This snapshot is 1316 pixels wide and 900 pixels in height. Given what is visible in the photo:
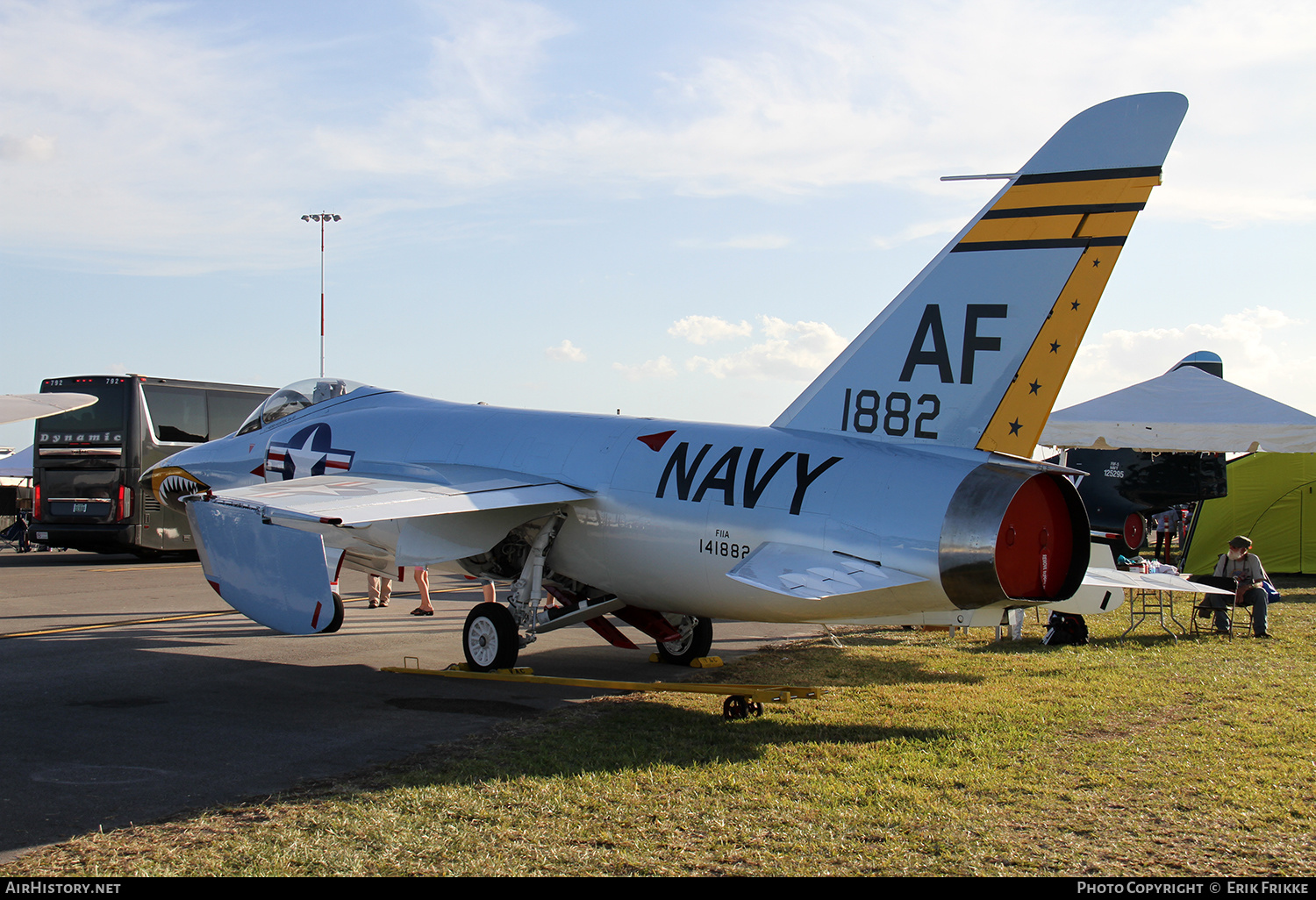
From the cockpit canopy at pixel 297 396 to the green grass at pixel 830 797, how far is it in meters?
5.94

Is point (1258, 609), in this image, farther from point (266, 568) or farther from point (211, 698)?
point (211, 698)

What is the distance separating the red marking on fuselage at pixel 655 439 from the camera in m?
9.11

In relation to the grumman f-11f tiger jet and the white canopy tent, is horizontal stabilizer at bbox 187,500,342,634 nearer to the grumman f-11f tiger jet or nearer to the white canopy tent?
the grumman f-11f tiger jet

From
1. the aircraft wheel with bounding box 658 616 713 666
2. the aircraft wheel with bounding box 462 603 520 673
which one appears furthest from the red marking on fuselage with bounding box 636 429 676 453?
the aircraft wheel with bounding box 658 616 713 666

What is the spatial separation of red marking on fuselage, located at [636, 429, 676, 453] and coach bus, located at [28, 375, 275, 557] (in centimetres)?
1668

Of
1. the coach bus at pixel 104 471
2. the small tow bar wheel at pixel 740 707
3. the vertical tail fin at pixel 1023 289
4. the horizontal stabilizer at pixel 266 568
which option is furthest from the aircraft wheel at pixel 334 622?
the coach bus at pixel 104 471

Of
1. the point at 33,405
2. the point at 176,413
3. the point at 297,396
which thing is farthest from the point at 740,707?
the point at 176,413

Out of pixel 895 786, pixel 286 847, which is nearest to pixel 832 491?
pixel 895 786

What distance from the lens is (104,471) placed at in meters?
22.0

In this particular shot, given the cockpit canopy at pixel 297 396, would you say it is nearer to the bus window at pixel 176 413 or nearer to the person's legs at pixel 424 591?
the person's legs at pixel 424 591

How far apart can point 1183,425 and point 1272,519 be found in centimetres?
738

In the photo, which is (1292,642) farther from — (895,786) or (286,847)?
(286,847)

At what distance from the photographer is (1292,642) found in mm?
12078
